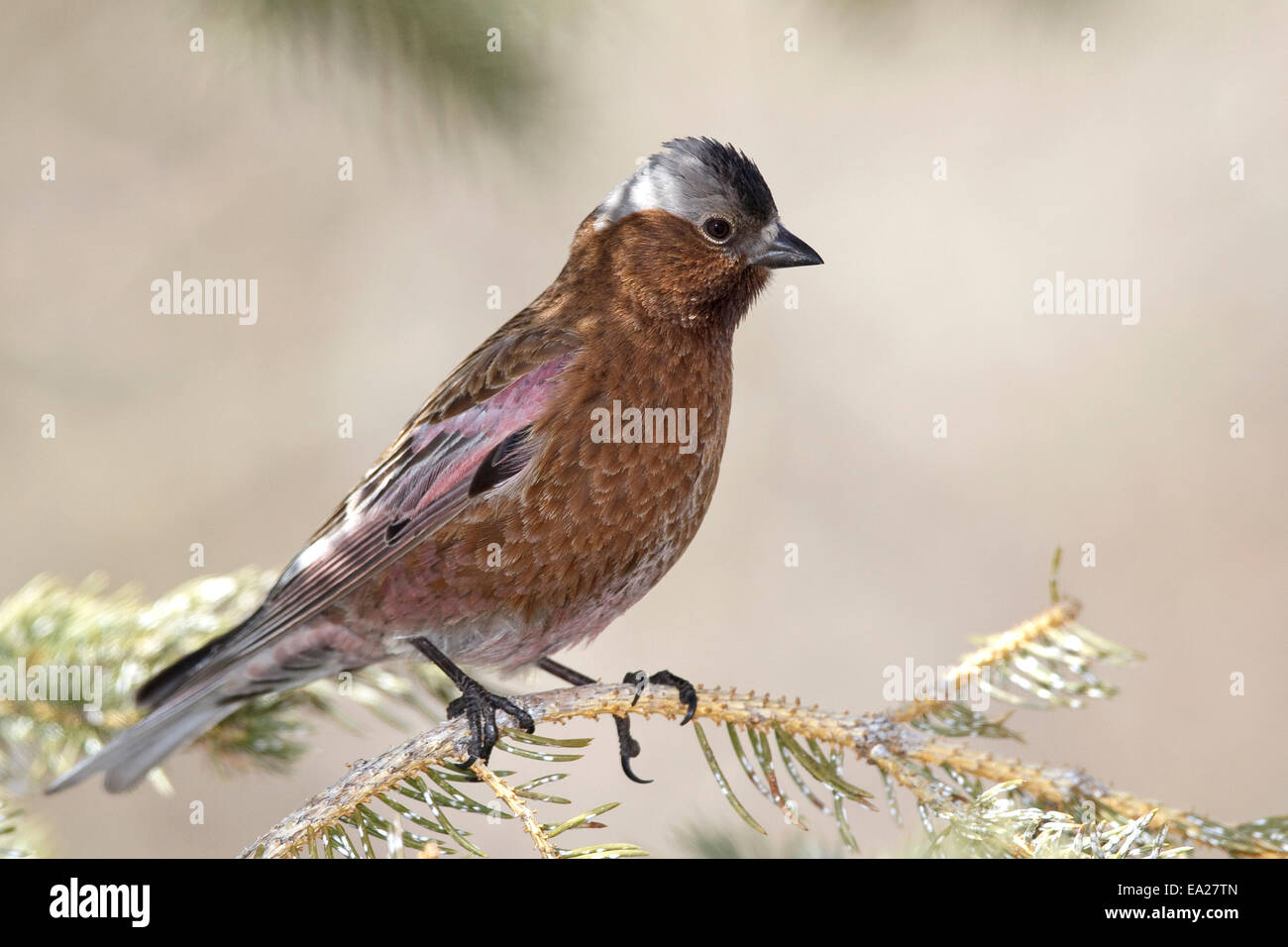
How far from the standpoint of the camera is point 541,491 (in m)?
3.18

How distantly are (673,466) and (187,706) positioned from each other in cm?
155

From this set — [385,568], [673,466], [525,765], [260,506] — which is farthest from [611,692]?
[260,506]

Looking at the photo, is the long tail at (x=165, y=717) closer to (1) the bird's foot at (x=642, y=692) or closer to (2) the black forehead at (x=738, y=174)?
(1) the bird's foot at (x=642, y=692)

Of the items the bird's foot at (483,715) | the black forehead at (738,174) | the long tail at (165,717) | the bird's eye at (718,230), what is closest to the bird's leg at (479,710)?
the bird's foot at (483,715)

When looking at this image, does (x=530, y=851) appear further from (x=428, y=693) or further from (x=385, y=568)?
(x=385, y=568)

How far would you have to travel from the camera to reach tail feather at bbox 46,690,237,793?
3.18 meters

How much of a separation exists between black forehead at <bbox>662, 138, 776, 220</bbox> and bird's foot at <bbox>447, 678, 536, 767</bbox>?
1663mm

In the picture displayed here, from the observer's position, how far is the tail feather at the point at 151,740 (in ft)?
10.4

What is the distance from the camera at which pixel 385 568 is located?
11.0 ft

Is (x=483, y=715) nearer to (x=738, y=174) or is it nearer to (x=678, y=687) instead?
(x=678, y=687)

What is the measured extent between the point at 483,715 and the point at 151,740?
106 centimetres

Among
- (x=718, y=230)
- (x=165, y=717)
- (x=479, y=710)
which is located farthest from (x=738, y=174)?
(x=165, y=717)

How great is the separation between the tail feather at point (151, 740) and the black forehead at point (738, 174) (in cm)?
215

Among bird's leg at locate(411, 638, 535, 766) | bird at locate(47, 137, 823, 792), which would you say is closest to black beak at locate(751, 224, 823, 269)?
bird at locate(47, 137, 823, 792)
